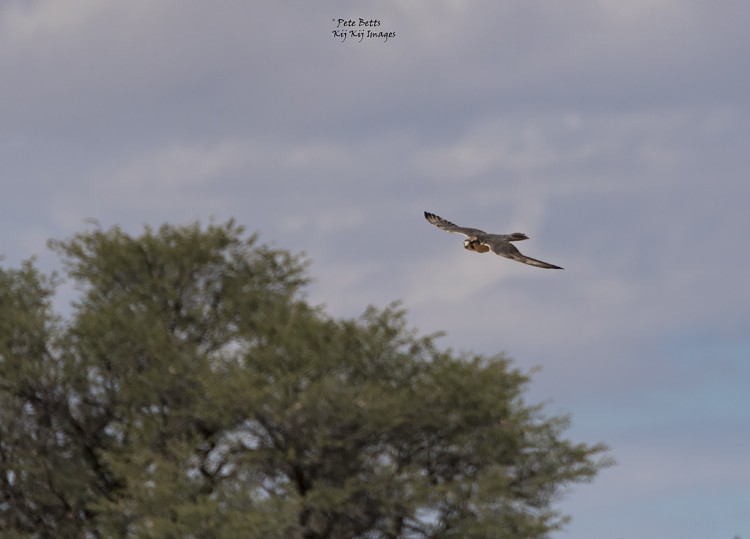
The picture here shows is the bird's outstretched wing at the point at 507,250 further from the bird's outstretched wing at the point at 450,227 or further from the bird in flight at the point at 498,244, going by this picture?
A: the bird's outstretched wing at the point at 450,227

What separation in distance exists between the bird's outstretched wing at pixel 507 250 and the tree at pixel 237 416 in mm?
3205

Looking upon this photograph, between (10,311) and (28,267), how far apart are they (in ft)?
8.83

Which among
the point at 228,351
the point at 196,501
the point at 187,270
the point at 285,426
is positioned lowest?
the point at 196,501

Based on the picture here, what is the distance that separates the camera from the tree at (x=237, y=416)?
1323 inches

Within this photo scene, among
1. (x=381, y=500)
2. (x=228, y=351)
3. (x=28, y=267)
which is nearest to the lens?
(x=381, y=500)

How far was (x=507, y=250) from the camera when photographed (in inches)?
1358

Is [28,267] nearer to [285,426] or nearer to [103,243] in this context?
[103,243]

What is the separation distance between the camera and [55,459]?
1485 inches

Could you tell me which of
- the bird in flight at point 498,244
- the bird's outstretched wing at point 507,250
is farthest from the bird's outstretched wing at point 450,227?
the bird's outstretched wing at point 507,250

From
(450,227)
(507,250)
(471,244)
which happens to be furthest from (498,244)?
(450,227)

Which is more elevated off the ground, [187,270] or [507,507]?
[187,270]

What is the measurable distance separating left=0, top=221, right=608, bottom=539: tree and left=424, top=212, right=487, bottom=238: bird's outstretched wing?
3.29 metres

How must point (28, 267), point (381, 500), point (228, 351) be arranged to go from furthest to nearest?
point (28, 267), point (228, 351), point (381, 500)

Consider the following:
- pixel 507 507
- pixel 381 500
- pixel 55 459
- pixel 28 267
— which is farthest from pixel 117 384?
pixel 507 507
